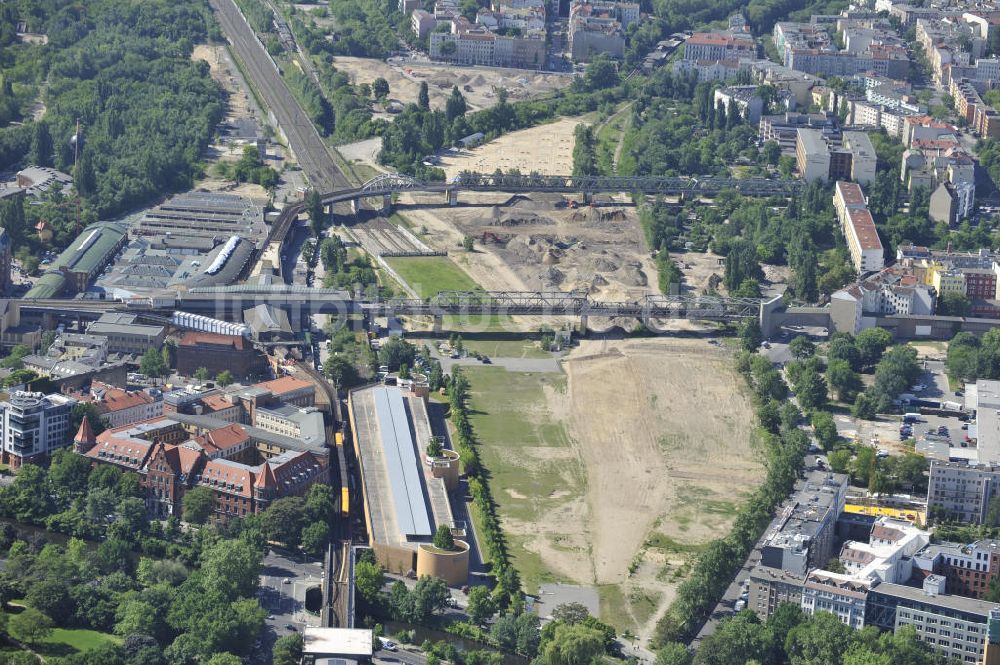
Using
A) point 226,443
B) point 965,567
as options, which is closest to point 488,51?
point 226,443

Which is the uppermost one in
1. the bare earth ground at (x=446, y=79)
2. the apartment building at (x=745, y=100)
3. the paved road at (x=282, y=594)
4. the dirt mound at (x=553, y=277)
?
the apartment building at (x=745, y=100)

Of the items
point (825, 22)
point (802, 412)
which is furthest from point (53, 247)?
point (825, 22)

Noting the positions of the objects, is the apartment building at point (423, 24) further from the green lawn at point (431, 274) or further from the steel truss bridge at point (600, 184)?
the green lawn at point (431, 274)

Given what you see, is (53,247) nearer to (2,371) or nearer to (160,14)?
(2,371)

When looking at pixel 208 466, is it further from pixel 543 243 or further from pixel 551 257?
pixel 543 243

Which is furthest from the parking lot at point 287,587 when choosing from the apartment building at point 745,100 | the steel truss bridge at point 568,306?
the apartment building at point 745,100
